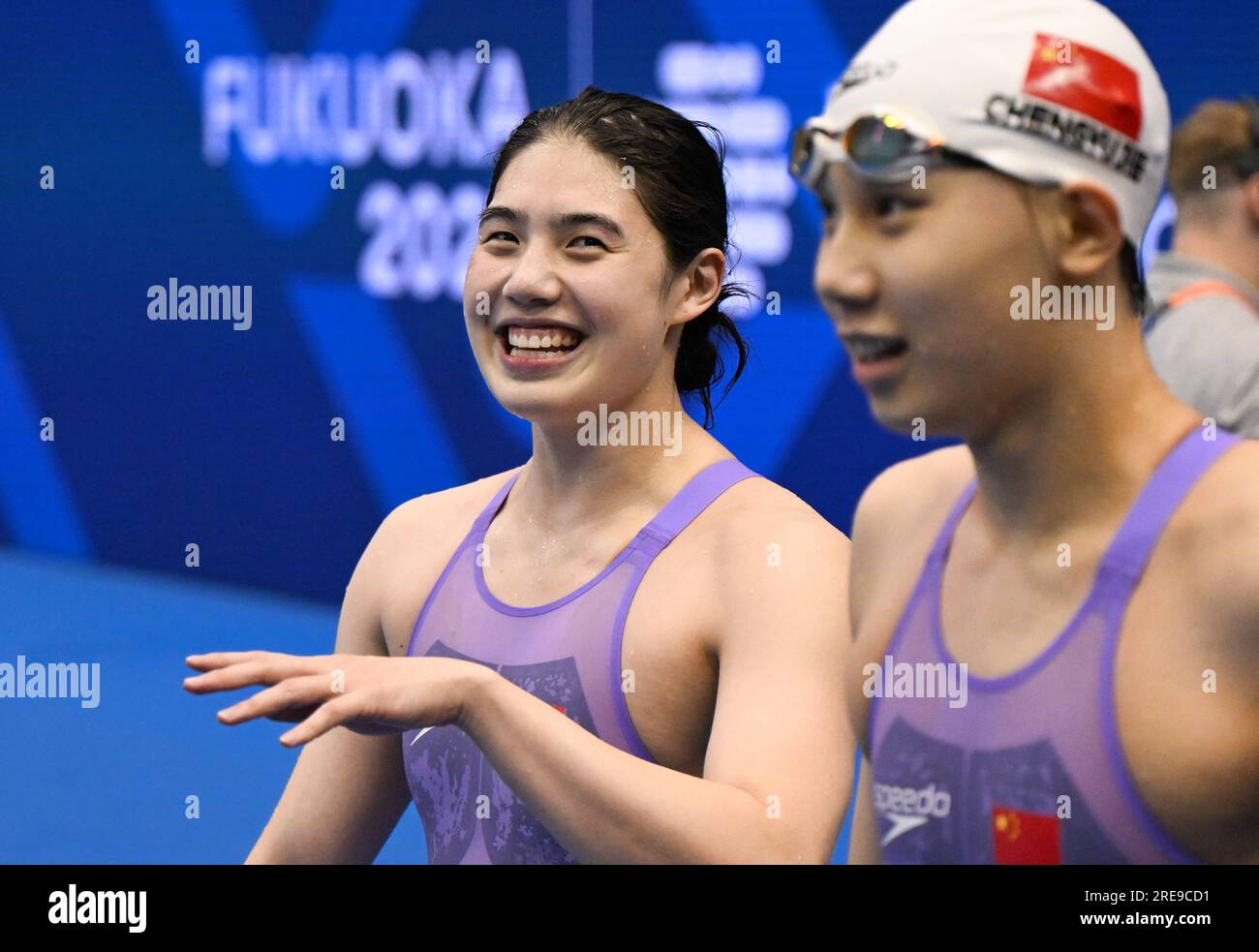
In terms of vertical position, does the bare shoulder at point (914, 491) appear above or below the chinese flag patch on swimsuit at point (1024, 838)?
above

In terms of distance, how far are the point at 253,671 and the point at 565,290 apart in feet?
2.37

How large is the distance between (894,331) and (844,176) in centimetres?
13

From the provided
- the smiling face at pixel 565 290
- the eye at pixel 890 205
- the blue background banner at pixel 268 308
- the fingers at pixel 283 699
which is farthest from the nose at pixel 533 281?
the blue background banner at pixel 268 308

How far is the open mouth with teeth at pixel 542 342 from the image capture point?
2.15 meters

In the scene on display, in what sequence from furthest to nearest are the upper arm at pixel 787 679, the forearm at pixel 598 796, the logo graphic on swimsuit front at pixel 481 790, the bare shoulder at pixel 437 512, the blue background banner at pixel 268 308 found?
1. the blue background banner at pixel 268 308
2. the bare shoulder at pixel 437 512
3. the logo graphic on swimsuit front at pixel 481 790
4. the upper arm at pixel 787 679
5. the forearm at pixel 598 796

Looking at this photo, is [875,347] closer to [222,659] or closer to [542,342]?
[222,659]

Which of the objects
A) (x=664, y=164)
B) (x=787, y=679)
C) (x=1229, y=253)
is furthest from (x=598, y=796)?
(x=1229, y=253)

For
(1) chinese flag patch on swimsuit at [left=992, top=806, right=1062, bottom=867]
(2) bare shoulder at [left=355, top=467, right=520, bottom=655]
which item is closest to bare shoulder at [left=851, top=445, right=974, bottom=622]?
(1) chinese flag patch on swimsuit at [left=992, top=806, right=1062, bottom=867]

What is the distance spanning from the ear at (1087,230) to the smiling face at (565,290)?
85 cm

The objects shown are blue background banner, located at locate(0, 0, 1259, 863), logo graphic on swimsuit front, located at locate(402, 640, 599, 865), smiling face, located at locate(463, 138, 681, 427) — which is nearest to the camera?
logo graphic on swimsuit front, located at locate(402, 640, 599, 865)

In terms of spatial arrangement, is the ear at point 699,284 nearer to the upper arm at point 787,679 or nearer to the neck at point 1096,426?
the upper arm at point 787,679

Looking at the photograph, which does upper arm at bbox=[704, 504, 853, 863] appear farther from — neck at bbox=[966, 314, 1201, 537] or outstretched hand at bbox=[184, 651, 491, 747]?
neck at bbox=[966, 314, 1201, 537]

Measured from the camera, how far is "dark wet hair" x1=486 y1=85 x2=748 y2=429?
88.0 inches

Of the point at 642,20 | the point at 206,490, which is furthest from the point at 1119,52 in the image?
the point at 206,490
